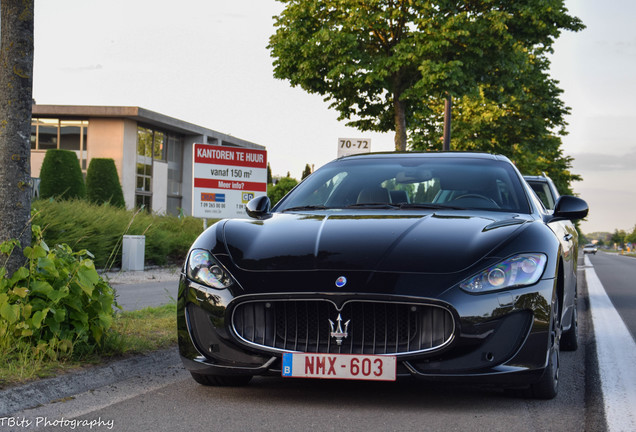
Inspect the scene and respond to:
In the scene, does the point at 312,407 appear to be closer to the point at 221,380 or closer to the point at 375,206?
the point at 221,380

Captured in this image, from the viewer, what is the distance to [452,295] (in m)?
4.12

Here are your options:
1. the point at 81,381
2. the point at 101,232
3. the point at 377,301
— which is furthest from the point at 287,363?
the point at 101,232

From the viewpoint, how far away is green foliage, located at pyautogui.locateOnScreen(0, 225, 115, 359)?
4941 millimetres

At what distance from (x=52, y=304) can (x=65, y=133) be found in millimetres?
46445

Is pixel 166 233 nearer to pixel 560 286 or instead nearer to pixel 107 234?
pixel 107 234

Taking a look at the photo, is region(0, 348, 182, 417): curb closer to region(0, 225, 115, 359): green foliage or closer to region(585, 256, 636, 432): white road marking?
region(0, 225, 115, 359): green foliage

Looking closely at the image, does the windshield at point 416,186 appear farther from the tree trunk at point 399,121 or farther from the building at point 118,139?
the building at point 118,139


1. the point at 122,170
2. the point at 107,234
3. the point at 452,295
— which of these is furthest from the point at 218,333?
A: the point at 122,170

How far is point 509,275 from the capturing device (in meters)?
4.27

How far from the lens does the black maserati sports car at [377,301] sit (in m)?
4.12

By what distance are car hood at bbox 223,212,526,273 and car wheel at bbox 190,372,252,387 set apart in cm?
73

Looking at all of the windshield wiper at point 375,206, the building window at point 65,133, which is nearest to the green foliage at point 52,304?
the windshield wiper at point 375,206

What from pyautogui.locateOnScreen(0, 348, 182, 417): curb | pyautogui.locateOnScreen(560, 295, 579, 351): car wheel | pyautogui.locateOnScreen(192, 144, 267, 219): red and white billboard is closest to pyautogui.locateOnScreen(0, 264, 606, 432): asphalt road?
pyautogui.locateOnScreen(0, 348, 182, 417): curb

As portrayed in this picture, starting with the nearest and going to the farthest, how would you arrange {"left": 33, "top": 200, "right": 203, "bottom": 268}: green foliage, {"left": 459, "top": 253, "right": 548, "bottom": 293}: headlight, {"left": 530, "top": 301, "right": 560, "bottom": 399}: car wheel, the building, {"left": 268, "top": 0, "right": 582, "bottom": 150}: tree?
{"left": 459, "top": 253, "right": 548, "bottom": 293}: headlight < {"left": 530, "top": 301, "right": 560, "bottom": 399}: car wheel < {"left": 33, "top": 200, "right": 203, "bottom": 268}: green foliage < {"left": 268, "top": 0, "right": 582, "bottom": 150}: tree < the building
